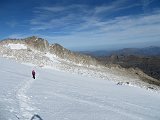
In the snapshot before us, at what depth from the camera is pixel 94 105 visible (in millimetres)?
18156

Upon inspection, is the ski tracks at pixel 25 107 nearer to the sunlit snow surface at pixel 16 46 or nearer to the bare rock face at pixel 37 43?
the sunlit snow surface at pixel 16 46

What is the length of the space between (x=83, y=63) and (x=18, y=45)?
26633 millimetres

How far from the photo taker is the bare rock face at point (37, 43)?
91.5 metres

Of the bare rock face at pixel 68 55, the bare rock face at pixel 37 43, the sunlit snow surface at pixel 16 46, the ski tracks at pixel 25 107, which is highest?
the bare rock face at pixel 37 43

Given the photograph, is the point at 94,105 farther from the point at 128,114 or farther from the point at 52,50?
the point at 52,50

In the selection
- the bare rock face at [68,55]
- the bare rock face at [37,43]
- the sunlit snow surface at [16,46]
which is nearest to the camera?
the sunlit snow surface at [16,46]

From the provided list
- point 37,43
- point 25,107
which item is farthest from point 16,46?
point 25,107

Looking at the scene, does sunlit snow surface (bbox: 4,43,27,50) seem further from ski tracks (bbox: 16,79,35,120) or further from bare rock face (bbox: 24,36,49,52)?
ski tracks (bbox: 16,79,35,120)

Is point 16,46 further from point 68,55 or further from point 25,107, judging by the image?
point 25,107

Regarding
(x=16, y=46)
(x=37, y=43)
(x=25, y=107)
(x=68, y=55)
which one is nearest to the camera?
(x=25, y=107)

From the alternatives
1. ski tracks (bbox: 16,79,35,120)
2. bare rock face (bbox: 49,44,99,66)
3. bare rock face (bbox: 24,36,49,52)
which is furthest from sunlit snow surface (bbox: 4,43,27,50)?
ski tracks (bbox: 16,79,35,120)

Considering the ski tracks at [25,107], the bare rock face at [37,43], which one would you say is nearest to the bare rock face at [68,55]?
the bare rock face at [37,43]

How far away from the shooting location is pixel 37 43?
93750mm

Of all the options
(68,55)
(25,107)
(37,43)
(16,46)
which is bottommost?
(25,107)
